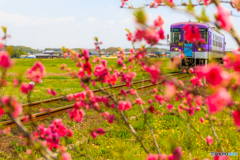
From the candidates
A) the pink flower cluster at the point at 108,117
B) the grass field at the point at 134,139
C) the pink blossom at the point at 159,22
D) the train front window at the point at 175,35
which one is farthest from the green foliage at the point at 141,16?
the train front window at the point at 175,35

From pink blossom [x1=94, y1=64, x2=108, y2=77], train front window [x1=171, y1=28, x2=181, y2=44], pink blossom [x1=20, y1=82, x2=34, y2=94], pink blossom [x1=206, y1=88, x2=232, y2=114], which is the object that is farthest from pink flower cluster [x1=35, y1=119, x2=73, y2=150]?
train front window [x1=171, y1=28, x2=181, y2=44]

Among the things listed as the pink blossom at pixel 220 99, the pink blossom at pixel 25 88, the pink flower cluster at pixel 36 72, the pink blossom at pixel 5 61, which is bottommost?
the pink blossom at pixel 25 88

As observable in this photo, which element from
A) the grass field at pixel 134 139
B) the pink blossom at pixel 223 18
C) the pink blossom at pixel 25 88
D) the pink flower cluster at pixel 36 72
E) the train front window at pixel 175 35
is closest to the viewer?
the pink blossom at pixel 223 18

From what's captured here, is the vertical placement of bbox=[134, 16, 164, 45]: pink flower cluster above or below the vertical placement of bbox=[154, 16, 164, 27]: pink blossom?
below

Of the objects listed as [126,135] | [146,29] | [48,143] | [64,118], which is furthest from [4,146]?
[146,29]

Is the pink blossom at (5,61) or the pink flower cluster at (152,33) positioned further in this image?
the pink flower cluster at (152,33)

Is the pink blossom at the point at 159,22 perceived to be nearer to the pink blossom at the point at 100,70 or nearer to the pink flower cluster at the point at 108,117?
the pink blossom at the point at 100,70

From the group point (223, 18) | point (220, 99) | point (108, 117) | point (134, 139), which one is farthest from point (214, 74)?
point (134, 139)

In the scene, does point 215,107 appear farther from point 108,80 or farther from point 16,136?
point 16,136

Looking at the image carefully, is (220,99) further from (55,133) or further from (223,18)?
(55,133)

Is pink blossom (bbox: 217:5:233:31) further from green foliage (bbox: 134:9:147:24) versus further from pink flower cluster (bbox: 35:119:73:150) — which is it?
pink flower cluster (bbox: 35:119:73:150)

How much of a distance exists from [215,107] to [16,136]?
5.02 metres

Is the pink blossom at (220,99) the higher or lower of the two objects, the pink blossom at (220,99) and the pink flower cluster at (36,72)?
the lower

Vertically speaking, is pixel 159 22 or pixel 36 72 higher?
pixel 159 22
